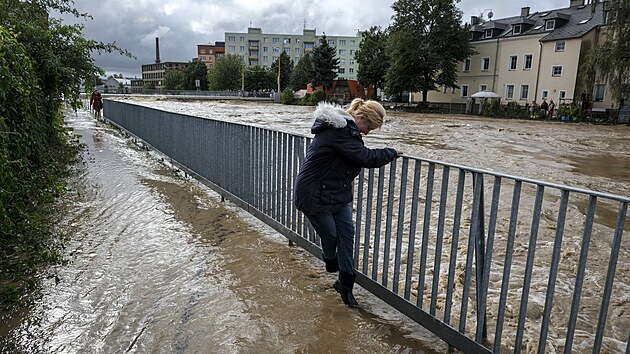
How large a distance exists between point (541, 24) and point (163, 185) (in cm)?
5343

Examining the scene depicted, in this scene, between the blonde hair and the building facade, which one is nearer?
the blonde hair

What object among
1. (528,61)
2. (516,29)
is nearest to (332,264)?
(528,61)

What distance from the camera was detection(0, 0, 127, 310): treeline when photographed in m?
4.18

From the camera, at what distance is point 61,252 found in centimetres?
502

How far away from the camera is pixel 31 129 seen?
6.57 metres

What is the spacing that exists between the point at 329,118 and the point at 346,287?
147 centimetres

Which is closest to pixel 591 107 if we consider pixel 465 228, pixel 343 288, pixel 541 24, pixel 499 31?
pixel 541 24

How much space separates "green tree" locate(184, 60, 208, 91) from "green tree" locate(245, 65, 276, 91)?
17690mm

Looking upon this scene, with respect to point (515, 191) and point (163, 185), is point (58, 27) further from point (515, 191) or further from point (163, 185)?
point (515, 191)

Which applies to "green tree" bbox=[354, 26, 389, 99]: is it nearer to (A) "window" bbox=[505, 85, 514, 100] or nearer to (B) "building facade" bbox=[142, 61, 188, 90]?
(A) "window" bbox=[505, 85, 514, 100]

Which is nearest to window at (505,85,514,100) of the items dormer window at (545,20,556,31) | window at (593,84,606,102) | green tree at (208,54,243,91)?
dormer window at (545,20,556,31)

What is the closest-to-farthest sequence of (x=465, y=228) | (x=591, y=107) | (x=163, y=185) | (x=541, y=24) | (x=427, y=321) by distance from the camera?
(x=427, y=321) < (x=465, y=228) < (x=163, y=185) < (x=591, y=107) < (x=541, y=24)

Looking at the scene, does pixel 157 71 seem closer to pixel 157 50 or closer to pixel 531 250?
pixel 157 50

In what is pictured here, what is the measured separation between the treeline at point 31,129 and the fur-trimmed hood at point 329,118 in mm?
2407
